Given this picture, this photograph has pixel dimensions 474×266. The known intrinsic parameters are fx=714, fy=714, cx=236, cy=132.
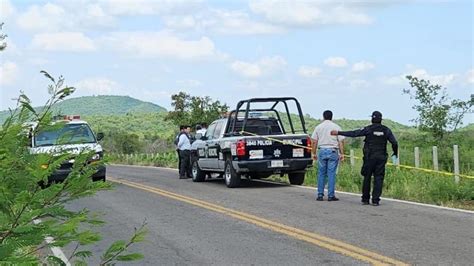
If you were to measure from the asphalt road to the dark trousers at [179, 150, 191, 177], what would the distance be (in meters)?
6.86

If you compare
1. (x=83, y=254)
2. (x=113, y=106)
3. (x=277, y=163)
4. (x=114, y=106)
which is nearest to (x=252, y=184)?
(x=277, y=163)

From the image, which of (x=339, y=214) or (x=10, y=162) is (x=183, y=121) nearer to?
(x=339, y=214)

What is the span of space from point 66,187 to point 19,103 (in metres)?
0.45

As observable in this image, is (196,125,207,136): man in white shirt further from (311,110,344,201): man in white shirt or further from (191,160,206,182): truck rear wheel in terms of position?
(311,110,344,201): man in white shirt

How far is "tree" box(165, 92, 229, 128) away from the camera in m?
42.2

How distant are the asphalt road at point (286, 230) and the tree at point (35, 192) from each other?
2368mm

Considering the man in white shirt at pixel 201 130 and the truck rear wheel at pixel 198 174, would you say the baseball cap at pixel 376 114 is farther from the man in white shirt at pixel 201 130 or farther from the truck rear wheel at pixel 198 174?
the man in white shirt at pixel 201 130

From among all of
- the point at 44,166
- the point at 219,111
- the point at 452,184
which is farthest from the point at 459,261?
the point at 219,111

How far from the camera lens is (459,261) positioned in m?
7.70

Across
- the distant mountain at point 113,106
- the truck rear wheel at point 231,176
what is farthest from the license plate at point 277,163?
the distant mountain at point 113,106

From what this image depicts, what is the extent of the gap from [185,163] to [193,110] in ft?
66.0

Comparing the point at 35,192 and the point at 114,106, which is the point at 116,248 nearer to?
the point at 35,192

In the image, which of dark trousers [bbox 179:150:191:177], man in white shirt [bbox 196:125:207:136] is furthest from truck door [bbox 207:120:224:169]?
dark trousers [bbox 179:150:191:177]

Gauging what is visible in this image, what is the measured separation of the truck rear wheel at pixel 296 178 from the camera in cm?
1883
